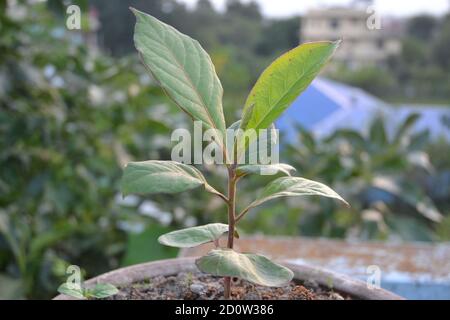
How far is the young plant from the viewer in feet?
0.93

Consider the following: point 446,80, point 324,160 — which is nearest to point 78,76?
point 324,160

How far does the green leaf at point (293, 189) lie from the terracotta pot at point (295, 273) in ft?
0.36

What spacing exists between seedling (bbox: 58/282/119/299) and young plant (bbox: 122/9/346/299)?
0.06m

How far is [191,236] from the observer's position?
0.96ft

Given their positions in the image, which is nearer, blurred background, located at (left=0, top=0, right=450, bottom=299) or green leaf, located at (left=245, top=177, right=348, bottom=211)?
green leaf, located at (left=245, top=177, right=348, bottom=211)

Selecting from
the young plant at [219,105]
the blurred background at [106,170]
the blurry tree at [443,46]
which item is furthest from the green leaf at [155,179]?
the blurry tree at [443,46]

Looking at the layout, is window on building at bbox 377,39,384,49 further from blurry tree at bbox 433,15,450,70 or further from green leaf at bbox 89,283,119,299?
green leaf at bbox 89,283,119,299

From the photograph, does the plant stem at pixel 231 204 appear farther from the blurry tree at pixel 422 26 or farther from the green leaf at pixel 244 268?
the blurry tree at pixel 422 26

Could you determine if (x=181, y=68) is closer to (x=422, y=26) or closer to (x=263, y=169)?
(x=263, y=169)

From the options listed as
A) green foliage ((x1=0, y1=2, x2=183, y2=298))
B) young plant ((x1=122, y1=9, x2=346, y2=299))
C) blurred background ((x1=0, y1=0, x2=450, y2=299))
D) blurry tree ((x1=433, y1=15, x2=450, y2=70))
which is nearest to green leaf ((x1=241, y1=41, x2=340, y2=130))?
young plant ((x1=122, y1=9, x2=346, y2=299))

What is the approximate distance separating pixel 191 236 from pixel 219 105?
0.25 ft

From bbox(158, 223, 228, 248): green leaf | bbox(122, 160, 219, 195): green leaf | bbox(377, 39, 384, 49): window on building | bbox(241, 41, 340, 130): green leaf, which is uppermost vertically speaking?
bbox(377, 39, 384, 49): window on building

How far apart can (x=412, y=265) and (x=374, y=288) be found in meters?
0.34

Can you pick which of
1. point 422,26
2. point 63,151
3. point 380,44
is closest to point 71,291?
point 63,151
